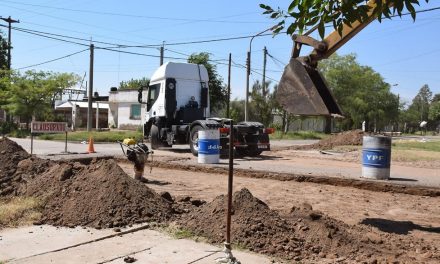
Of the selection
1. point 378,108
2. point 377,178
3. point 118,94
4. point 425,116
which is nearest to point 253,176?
point 377,178

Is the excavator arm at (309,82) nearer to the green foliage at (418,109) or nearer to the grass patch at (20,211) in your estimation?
the grass patch at (20,211)

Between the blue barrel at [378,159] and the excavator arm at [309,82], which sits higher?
the excavator arm at [309,82]

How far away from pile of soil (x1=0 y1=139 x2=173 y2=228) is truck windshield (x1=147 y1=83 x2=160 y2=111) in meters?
12.1

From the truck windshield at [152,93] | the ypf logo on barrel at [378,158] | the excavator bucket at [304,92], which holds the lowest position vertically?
the ypf logo on barrel at [378,158]

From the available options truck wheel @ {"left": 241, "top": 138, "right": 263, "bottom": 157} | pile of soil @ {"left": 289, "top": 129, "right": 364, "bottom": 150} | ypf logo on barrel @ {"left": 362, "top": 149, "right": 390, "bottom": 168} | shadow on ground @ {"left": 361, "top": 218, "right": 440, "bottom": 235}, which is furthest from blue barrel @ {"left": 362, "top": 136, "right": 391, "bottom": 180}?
pile of soil @ {"left": 289, "top": 129, "right": 364, "bottom": 150}

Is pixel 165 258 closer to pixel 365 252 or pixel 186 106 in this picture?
pixel 365 252

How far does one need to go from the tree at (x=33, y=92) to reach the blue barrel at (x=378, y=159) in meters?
31.3

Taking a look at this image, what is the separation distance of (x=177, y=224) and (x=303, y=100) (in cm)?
302

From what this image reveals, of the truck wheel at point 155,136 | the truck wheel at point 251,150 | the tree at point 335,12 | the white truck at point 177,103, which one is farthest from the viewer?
the truck wheel at point 155,136

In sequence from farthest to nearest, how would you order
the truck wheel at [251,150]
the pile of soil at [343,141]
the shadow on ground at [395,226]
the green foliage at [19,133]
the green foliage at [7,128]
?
the green foliage at [7,128] → the green foliage at [19,133] → the pile of soil at [343,141] → the truck wheel at [251,150] → the shadow on ground at [395,226]

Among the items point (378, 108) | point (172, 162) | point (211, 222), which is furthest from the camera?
point (378, 108)

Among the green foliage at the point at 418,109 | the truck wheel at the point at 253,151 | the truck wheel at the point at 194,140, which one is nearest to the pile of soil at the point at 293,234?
the truck wheel at the point at 194,140

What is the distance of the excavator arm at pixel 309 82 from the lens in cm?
850

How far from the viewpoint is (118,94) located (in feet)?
195
